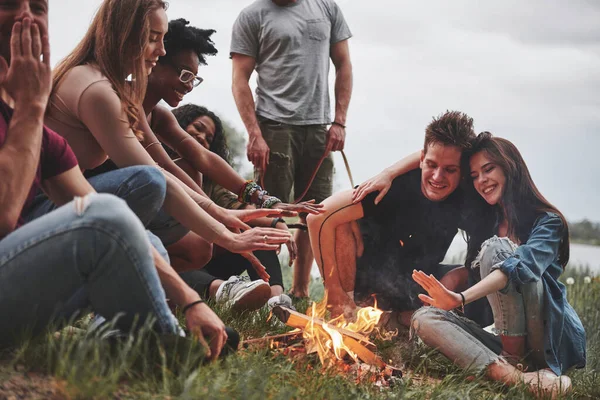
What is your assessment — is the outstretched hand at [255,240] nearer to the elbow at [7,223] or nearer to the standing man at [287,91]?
the elbow at [7,223]

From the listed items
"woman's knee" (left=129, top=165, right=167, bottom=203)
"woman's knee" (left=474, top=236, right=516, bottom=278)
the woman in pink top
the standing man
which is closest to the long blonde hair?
the woman in pink top

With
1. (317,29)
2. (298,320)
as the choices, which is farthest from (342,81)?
(298,320)

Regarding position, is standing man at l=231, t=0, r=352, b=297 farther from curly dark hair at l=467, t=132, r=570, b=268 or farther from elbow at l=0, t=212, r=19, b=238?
elbow at l=0, t=212, r=19, b=238

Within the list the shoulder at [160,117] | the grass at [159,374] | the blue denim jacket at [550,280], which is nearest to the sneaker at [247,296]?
the grass at [159,374]

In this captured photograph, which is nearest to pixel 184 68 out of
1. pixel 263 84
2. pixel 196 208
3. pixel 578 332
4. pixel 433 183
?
pixel 263 84

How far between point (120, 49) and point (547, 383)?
259 cm

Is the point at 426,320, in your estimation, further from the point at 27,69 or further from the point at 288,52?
the point at 27,69

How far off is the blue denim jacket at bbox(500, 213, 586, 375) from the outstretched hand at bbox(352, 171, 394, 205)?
809 mm

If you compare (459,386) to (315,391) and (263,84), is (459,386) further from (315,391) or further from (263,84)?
(263,84)

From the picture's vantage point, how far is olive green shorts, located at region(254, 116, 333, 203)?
4.72 metres

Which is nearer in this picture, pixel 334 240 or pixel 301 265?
pixel 334 240

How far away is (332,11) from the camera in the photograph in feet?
16.0

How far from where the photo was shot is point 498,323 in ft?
12.4

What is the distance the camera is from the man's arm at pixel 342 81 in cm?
488
